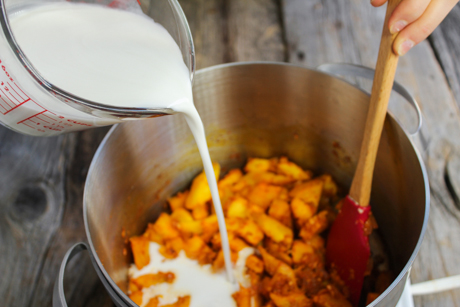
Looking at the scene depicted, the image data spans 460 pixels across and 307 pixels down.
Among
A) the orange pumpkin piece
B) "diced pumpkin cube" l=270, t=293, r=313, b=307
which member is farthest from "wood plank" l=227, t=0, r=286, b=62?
"diced pumpkin cube" l=270, t=293, r=313, b=307

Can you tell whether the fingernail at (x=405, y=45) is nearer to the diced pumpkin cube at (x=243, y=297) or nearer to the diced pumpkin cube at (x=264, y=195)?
the diced pumpkin cube at (x=264, y=195)

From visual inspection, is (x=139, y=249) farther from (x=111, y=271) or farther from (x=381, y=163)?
(x=381, y=163)

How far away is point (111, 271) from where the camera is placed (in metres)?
0.98

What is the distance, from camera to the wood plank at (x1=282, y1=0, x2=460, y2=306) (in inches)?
42.0

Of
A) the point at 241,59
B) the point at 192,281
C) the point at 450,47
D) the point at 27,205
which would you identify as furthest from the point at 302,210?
the point at 450,47

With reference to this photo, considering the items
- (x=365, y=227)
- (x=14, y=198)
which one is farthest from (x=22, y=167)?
(x=365, y=227)

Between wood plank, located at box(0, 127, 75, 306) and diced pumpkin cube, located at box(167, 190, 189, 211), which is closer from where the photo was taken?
wood plank, located at box(0, 127, 75, 306)

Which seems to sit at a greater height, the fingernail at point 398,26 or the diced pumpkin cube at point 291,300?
the fingernail at point 398,26

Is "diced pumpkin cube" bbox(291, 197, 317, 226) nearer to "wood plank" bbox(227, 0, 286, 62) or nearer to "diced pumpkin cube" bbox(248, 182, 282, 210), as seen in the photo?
"diced pumpkin cube" bbox(248, 182, 282, 210)

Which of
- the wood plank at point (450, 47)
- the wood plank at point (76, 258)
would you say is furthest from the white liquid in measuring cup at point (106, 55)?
the wood plank at point (450, 47)

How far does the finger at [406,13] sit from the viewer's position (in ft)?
2.44

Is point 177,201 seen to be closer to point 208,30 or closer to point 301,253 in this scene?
point 301,253

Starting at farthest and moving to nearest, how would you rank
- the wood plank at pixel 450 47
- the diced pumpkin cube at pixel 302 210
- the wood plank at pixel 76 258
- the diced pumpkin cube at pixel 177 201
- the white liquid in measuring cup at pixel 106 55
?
1. the wood plank at pixel 450 47
2. the diced pumpkin cube at pixel 177 201
3. the diced pumpkin cube at pixel 302 210
4. the wood plank at pixel 76 258
5. the white liquid in measuring cup at pixel 106 55

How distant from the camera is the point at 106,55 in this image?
73 centimetres
